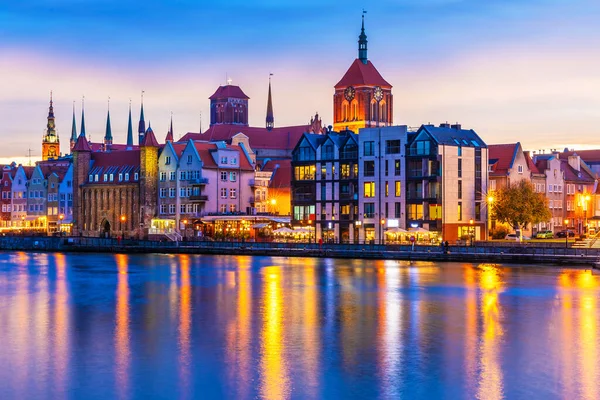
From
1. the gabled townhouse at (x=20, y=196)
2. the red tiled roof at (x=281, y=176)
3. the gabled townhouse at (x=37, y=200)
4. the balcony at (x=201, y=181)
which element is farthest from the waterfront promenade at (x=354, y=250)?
the gabled townhouse at (x=20, y=196)

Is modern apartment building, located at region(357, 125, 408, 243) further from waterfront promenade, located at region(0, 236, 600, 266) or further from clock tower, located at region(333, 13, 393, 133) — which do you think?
clock tower, located at region(333, 13, 393, 133)

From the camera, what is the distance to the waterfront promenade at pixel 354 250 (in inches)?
2960

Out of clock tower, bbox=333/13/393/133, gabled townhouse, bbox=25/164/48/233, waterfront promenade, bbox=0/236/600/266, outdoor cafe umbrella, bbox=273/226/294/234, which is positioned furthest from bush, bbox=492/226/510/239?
gabled townhouse, bbox=25/164/48/233

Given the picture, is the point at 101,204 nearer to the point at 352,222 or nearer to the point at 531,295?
the point at 352,222

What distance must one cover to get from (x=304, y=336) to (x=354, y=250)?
48.9 metres

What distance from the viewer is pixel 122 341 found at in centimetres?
3766

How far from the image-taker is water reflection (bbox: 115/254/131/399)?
29.9m

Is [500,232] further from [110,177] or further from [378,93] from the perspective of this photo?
[378,93]

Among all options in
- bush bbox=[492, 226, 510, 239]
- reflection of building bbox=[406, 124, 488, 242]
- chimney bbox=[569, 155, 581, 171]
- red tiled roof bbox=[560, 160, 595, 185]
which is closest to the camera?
reflection of building bbox=[406, 124, 488, 242]

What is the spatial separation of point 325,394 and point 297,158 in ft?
253

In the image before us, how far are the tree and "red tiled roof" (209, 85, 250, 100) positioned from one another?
108079 millimetres

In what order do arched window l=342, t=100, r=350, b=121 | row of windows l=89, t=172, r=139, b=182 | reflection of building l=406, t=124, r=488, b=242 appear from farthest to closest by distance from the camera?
arched window l=342, t=100, r=350, b=121, row of windows l=89, t=172, r=139, b=182, reflection of building l=406, t=124, r=488, b=242

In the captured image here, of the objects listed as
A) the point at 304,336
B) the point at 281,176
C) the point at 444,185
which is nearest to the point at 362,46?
the point at 281,176

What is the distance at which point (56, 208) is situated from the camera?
14462 cm
